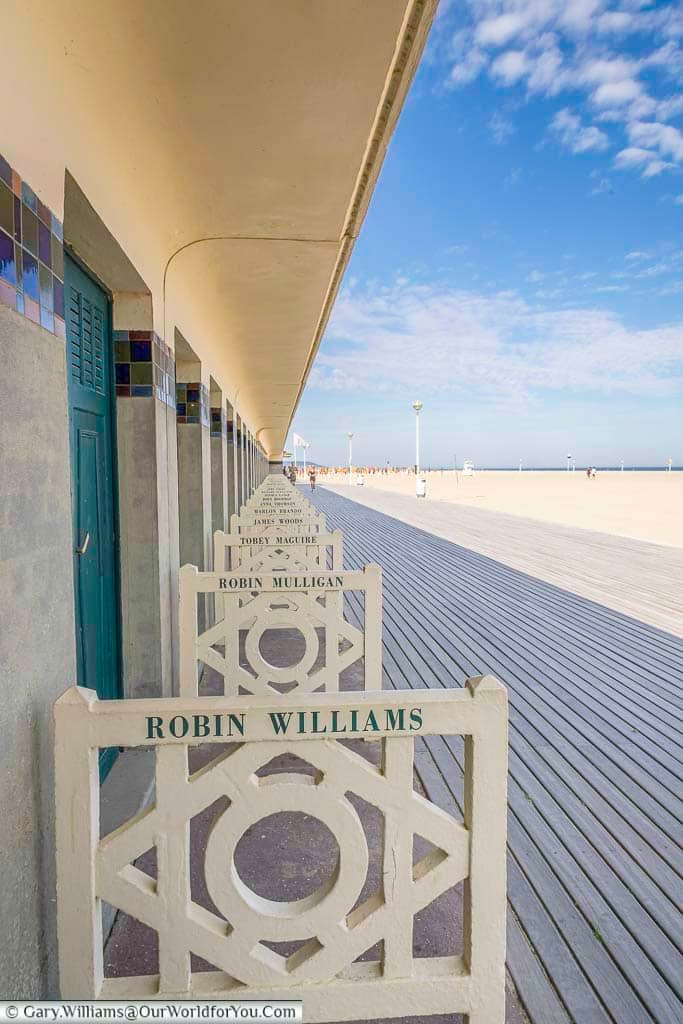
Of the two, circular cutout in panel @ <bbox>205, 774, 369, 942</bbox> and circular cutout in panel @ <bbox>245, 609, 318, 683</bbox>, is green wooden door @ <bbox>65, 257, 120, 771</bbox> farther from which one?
circular cutout in panel @ <bbox>205, 774, 369, 942</bbox>

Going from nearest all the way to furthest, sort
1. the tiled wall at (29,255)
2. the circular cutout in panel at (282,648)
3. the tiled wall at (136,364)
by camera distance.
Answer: the tiled wall at (29,255) < the tiled wall at (136,364) < the circular cutout in panel at (282,648)

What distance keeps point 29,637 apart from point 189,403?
3.63m

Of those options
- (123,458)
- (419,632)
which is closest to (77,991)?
(123,458)

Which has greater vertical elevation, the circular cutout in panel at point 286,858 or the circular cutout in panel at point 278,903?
the circular cutout in panel at point 278,903

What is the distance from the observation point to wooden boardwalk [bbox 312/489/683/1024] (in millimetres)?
1673

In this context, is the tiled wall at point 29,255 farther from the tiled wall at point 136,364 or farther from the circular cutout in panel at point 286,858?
the circular cutout in panel at point 286,858

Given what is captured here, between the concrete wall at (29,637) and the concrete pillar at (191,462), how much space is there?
122 inches

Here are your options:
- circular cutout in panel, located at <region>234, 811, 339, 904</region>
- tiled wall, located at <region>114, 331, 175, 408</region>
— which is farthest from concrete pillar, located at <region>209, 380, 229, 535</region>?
circular cutout in panel, located at <region>234, 811, 339, 904</region>

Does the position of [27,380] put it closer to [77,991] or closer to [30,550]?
[30,550]

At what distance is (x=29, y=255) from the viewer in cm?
142

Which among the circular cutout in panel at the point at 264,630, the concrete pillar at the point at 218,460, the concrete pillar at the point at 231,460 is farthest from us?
the concrete pillar at the point at 231,460

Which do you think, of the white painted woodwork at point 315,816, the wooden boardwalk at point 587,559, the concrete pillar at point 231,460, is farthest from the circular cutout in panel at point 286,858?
the concrete pillar at point 231,460

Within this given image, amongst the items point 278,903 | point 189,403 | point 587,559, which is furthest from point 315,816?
point 587,559

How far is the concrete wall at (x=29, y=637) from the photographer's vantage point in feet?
4.11
